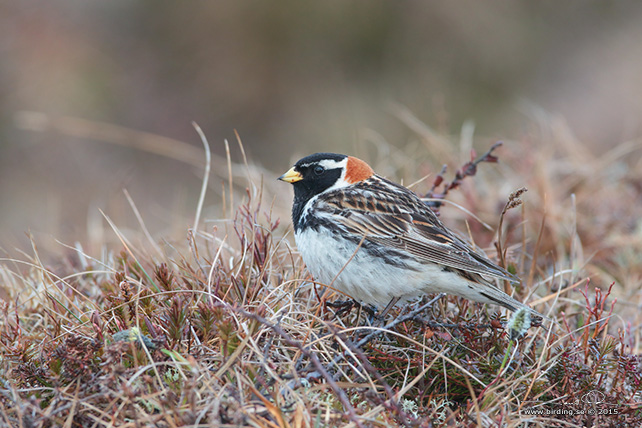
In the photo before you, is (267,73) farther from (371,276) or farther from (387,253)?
(371,276)

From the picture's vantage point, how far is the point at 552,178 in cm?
674

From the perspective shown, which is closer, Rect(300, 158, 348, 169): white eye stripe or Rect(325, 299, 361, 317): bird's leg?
Rect(325, 299, 361, 317): bird's leg

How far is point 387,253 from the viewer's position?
12.8 ft

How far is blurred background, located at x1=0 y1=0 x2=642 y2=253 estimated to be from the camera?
13273 mm

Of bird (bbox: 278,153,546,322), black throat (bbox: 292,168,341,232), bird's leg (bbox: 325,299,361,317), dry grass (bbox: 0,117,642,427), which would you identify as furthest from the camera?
black throat (bbox: 292,168,341,232)

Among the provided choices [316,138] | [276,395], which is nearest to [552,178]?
[276,395]

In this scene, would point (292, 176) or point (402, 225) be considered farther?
point (292, 176)

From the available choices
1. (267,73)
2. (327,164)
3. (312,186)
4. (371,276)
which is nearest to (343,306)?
(371,276)

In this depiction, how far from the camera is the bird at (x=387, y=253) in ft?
12.3

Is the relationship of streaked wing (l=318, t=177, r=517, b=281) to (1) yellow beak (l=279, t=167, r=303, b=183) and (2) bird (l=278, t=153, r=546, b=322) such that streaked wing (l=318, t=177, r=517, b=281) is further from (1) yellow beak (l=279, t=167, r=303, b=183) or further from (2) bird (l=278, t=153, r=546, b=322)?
(1) yellow beak (l=279, t=167, r=303, b=183)

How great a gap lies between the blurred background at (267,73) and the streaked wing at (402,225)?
854 centimetres

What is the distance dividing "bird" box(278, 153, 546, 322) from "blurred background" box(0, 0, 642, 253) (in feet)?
28.4

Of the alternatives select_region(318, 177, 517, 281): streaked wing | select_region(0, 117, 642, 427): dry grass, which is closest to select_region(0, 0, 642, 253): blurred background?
select_region(318, 177, 517, 281): streaked wing

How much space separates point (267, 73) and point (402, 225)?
10.9m
